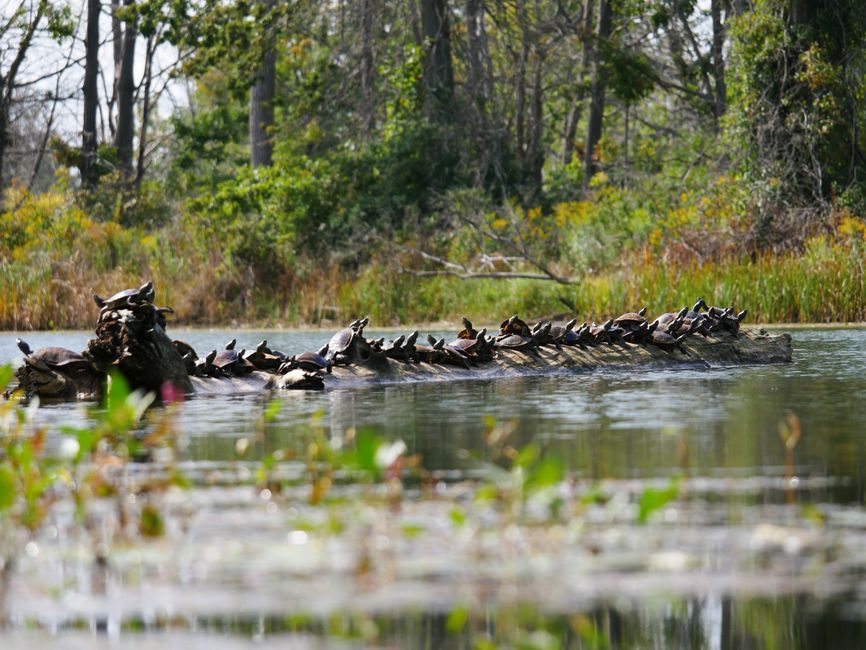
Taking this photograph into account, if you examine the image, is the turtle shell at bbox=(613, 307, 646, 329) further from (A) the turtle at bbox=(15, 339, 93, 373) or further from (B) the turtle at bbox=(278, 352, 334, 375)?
(A) the turtle at bbox=(15, 339, 93, 373)

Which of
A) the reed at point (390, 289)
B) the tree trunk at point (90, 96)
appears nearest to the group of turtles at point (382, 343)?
the reed at point (390, 289)

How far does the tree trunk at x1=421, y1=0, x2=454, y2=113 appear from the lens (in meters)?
33.1

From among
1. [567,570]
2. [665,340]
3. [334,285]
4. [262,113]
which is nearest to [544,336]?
[665,340]

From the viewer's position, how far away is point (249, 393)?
12047mm

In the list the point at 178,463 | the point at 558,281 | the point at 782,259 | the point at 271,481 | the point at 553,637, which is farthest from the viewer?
the point at 558,281

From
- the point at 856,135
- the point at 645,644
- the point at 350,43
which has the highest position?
the point at 350,43

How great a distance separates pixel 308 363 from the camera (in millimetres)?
12102

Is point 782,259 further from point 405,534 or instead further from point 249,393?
point 405,534

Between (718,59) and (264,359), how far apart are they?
2696 cm

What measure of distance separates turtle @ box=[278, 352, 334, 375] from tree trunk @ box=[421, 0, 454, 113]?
2137 cm

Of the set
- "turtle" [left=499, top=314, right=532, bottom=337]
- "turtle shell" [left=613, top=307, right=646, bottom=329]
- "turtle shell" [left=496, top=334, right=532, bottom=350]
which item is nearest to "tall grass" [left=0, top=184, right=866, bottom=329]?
"turtle shell" [left=613, top=307, right=646, bottom=329]

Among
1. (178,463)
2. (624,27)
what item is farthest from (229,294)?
(178,463)

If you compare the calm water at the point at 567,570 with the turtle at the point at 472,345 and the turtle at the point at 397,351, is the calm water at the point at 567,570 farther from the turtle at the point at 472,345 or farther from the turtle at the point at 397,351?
the turtle at the point at 472,345

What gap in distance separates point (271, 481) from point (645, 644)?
8.15 feet
